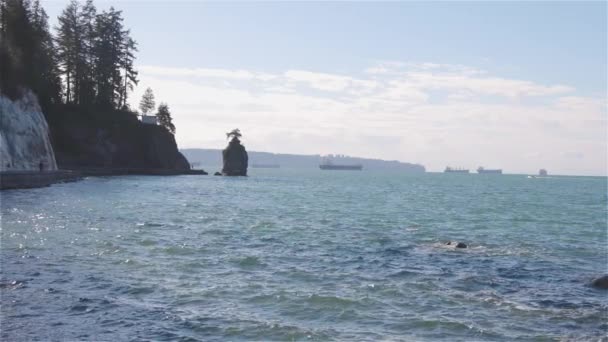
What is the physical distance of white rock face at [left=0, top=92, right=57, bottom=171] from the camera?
59000 mm

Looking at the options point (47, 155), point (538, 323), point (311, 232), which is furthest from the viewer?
→ point (47, 155)

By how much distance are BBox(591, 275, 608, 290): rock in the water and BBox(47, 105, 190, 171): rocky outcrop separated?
288 ft

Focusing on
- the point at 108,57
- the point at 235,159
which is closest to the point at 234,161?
the point at 235,159

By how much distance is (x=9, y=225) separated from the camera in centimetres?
3216

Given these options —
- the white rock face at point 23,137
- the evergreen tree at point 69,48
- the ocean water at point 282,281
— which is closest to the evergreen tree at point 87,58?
the evergreen tree at point 69,48

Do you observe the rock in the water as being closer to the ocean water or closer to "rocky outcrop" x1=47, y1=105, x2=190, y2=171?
the ocean water

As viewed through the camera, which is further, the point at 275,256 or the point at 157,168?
the point at 157,168

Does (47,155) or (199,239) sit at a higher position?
(47,155)

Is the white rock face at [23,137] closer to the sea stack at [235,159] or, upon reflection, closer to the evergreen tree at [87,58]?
the evergreen tree at [87,58]

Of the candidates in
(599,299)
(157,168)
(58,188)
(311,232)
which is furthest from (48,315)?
(157,168)

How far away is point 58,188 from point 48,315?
5154cm

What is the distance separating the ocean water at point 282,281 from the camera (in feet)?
50.9

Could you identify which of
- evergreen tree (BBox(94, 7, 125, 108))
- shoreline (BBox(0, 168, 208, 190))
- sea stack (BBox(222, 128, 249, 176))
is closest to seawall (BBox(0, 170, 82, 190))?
shoreline (BBox(0, 168, 208, 190))

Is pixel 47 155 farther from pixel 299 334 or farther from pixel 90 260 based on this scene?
pixel 299 334
